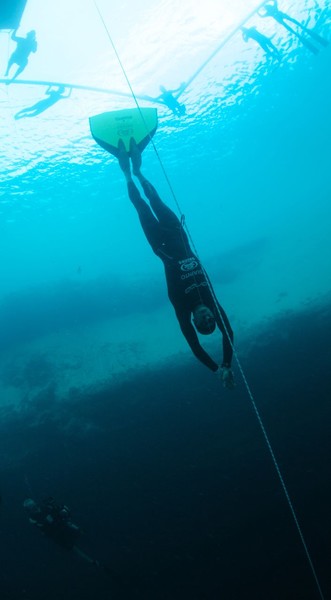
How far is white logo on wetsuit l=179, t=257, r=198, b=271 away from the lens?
509 cm

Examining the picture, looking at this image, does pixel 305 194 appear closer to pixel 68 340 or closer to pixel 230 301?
pixel 230 301

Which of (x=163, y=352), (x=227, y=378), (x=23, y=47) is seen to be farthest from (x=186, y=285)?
(x=163, y=352)

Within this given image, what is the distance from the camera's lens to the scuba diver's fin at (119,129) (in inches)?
247

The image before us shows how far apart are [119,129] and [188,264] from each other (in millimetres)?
3129

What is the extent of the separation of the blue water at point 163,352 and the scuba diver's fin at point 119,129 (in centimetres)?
234

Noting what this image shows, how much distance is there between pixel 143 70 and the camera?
57.4 ft

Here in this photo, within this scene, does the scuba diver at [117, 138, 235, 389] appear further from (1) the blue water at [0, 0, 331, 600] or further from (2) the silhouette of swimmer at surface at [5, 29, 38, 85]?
(2) the silhouette of swimmer at surface at [5, 29, 38, 85]

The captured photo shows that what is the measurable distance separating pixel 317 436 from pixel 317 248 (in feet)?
87.4

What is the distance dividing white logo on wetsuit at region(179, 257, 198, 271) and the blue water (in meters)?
1.46

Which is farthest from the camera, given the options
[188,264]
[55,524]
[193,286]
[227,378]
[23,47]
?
[23,47]

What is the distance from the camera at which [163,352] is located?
22.6 metres

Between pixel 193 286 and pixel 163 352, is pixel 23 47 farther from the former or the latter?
pixel 163 352

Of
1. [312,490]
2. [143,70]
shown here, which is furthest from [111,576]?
[143,70]

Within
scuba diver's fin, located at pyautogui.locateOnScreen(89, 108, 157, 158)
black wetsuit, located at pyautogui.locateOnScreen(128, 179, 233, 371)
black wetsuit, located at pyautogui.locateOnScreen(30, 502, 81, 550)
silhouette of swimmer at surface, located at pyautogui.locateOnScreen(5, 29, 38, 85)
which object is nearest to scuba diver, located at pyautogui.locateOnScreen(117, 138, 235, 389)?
black wetsuit, located at pyautogui.locateOnScreen(128, 179, 233, 371)
